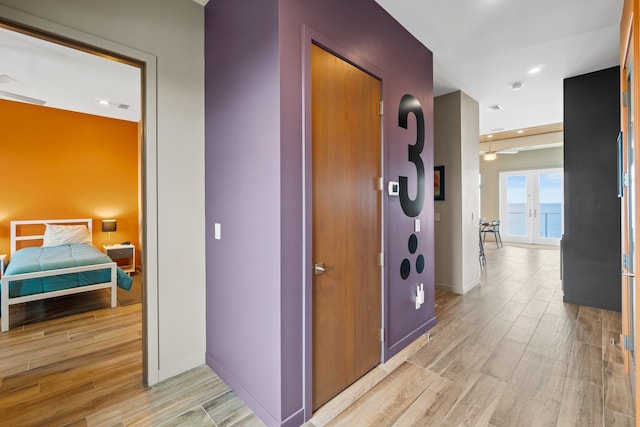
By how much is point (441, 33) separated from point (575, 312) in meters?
3.58

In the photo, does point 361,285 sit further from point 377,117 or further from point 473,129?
point 473,129

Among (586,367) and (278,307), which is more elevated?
(278,307)

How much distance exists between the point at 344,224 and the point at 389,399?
4.06ft

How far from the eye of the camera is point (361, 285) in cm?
220

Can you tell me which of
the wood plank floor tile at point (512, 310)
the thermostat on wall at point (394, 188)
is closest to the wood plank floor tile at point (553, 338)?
the wood plank floor tile at point (512, 310)

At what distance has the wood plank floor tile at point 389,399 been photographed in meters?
1.79

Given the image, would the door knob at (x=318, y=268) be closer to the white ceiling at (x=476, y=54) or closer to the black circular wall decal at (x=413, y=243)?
the black circular wall decal at (x=413, y=243)

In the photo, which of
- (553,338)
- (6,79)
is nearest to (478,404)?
(553,338)

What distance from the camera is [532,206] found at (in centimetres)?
898

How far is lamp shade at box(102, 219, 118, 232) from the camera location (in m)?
5.20

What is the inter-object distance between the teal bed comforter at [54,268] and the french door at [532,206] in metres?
10.4

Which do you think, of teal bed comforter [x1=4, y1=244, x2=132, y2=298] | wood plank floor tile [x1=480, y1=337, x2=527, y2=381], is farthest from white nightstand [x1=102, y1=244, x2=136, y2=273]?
wood plank floor tile [x1=480, y1=337, x2=527, y2=381]

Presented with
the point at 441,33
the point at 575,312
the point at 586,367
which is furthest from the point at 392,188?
the point at 575,312

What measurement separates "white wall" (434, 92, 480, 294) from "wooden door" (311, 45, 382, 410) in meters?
2.40
